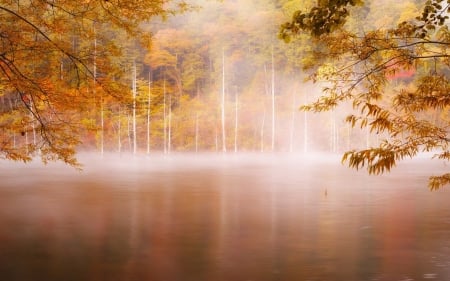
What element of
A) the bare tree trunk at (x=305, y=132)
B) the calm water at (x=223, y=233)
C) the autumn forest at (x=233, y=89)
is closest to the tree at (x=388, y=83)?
the calm water at (x=223, y=233)

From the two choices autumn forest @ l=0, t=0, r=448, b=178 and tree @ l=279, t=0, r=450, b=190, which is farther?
autumn forest @ l=0, t=0, r=448, b=178

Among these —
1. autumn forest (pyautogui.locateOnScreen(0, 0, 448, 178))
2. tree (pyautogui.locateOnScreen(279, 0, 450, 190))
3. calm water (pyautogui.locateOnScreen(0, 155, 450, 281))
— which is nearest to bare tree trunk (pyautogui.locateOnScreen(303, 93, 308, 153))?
autumn forest (pyautogui.locateOnScreen(0, 0, 448, 178))

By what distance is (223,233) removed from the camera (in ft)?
43.9

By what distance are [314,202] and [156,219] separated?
6.58 m

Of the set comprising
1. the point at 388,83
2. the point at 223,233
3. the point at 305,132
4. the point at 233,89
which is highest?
the point at 233,89

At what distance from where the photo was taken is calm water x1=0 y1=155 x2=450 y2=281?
31.7 ft

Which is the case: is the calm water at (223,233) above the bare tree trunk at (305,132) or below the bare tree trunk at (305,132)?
below

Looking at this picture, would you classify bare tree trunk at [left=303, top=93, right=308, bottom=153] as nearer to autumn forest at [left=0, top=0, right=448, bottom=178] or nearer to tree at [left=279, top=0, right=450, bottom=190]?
autumn forest at [left=0, top=0, right=448, bottom=178]

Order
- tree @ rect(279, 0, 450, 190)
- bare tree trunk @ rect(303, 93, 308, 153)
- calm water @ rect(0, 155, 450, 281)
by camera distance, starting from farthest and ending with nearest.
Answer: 1. bare tree trunk @ rect(303, 93, 308, 153)
2. calm water @ rect(0, 155, 450, 281)
3. tree @ rect(279, 0, 450, 190)

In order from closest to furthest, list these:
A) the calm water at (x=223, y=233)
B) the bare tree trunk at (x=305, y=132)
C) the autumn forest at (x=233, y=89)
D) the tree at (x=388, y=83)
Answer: the tree at (x=388, y=83) < the calm water at (x=223, y=233) < the autumn forest at (x=233, y=89) < the bare tree trunk at (x=305, y=132)

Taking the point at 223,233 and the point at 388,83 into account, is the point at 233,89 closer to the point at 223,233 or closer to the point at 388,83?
the point at 223,233

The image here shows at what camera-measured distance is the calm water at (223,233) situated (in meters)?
9.66

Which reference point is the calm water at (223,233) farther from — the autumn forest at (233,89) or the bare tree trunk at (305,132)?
the bare tree trunk at (305,132)

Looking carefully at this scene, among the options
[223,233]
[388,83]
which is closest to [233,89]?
[223,233]
